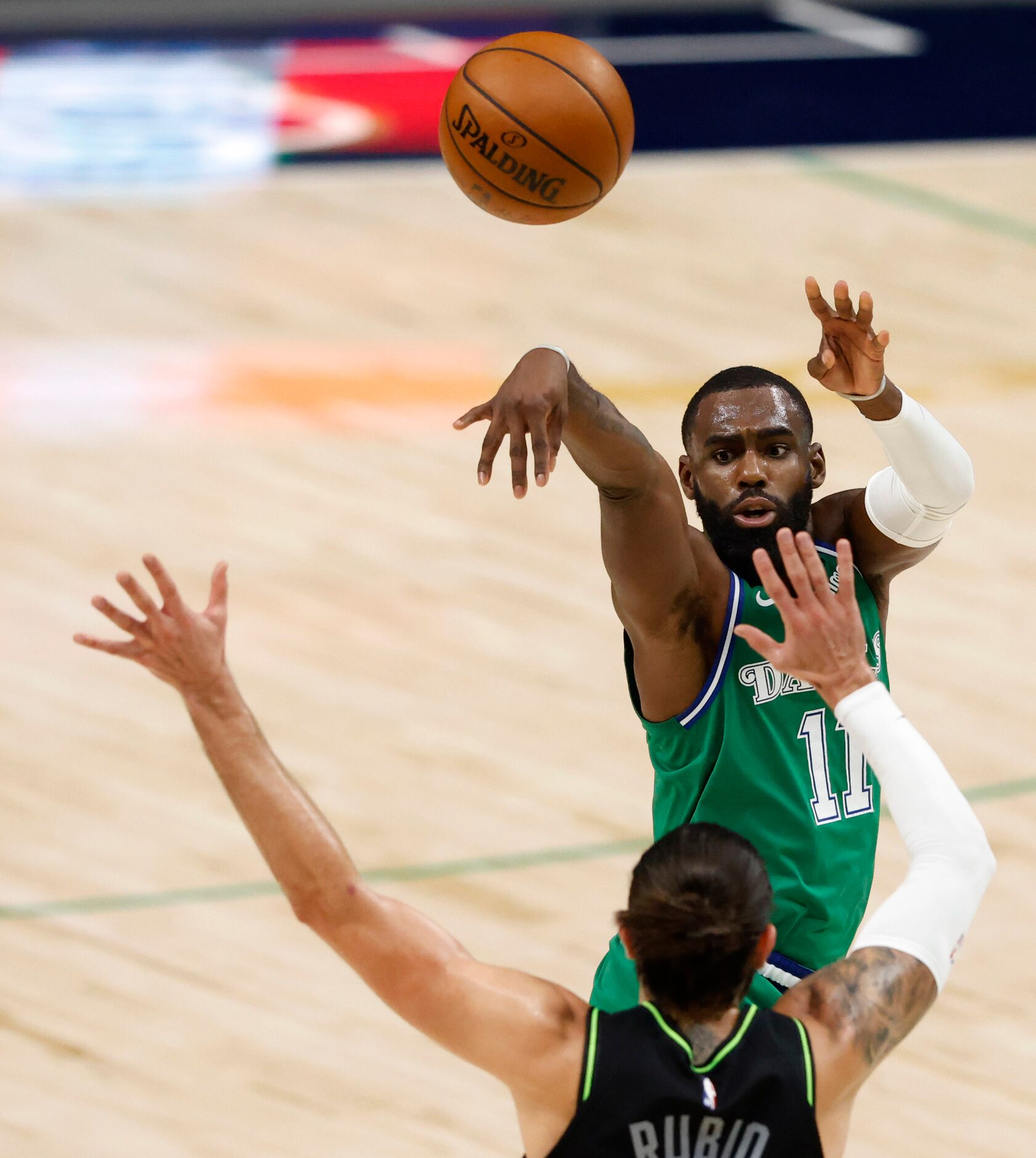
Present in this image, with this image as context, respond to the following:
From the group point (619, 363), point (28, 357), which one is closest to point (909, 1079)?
point (619, 363)

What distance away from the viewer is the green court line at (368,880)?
22.1 ft

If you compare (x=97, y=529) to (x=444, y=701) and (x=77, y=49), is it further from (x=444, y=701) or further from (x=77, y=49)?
(x=77, y=49)

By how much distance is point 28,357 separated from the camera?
35.7 ft

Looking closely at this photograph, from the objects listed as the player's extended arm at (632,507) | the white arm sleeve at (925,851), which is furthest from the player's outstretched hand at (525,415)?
the white arm sleeve at (925,851)

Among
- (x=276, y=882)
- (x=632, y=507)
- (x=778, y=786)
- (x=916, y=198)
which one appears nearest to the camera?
(x=632, y=507)

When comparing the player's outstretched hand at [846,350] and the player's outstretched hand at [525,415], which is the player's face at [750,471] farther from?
the player's outstretched hand at [525,415]

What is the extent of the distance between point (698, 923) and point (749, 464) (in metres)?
1.32

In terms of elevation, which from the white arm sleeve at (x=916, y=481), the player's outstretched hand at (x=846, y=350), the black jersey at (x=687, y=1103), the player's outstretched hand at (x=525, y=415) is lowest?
the black jersey at (x=687, y=1103)

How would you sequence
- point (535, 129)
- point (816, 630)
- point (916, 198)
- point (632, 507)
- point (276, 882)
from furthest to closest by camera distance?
point (916, 198), point (276, 882), point (535, 129), point (632, 507), point (816, 630)

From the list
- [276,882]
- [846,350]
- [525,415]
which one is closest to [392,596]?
[276,882]

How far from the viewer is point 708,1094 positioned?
3.26 metres

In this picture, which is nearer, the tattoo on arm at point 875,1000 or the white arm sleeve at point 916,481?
the tattoo on arm at point 875,1000

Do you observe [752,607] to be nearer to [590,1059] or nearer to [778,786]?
[778,786]

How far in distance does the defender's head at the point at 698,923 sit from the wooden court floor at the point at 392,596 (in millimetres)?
2597
